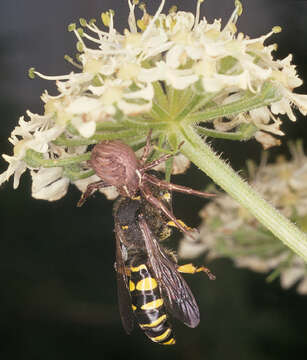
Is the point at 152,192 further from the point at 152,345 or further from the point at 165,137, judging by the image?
the point at 152,345

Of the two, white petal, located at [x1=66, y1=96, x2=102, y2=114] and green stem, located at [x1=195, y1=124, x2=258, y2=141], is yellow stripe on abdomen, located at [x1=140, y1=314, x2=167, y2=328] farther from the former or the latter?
white petal, located at [x1=66, y1=96, x2=102, y2=114]

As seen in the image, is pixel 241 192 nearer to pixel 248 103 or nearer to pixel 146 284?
pixel 248 103

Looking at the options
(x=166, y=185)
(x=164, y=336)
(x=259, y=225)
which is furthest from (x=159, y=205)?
(x=259, y=225)

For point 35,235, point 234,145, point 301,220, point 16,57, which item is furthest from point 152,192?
point 16,57

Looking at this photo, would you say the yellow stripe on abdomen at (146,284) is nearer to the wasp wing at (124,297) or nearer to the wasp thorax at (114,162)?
the wasp wing at (124,297)

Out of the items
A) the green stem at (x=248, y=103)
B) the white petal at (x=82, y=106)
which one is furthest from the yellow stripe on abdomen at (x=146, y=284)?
the white petal at (x=82, y=106)
